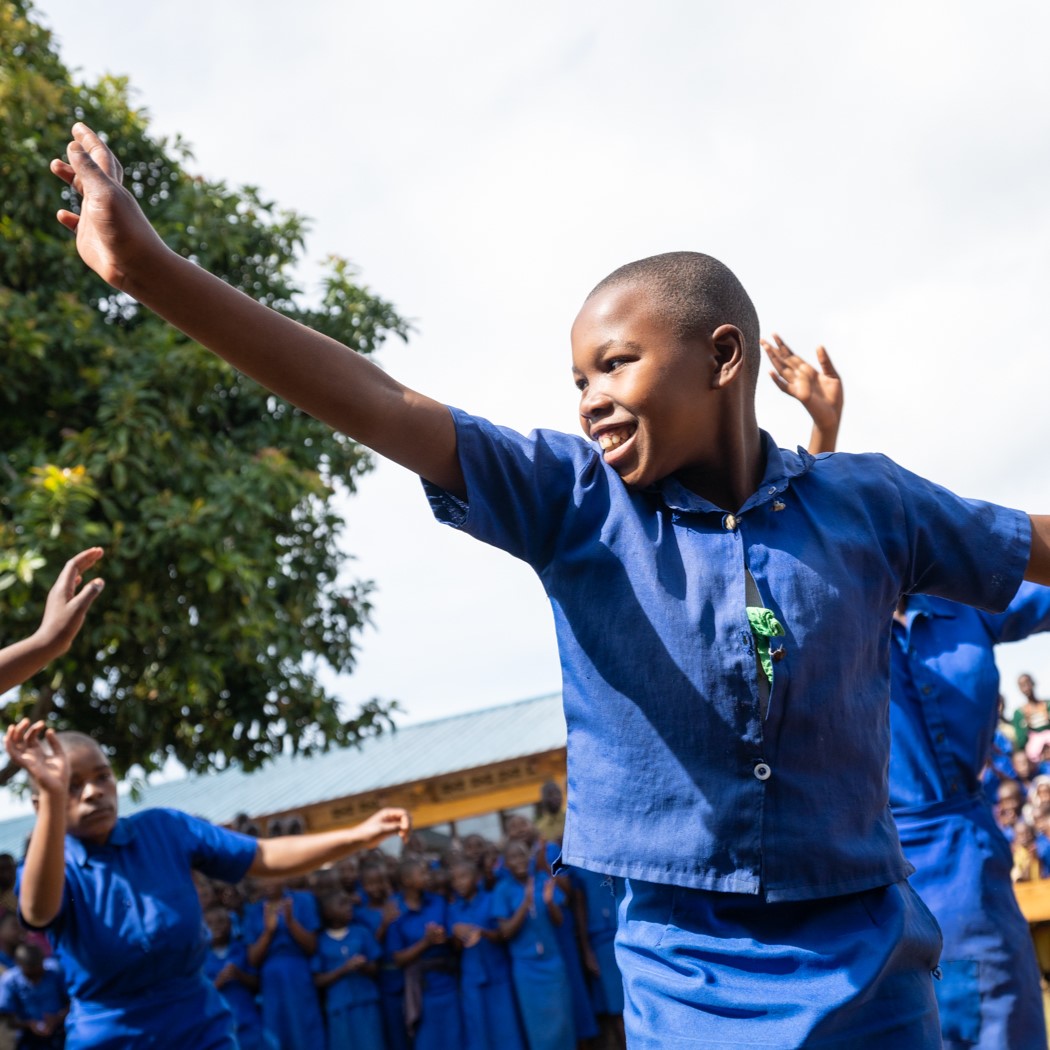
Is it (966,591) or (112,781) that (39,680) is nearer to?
(112,781)

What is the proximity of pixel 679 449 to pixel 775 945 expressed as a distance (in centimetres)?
74

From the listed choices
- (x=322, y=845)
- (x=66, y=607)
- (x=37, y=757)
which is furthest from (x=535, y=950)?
(x=66, y=607)

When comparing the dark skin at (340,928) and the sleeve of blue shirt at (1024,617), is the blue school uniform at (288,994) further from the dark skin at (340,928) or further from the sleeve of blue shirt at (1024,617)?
the sleeve of blue shirt at (1024,617)

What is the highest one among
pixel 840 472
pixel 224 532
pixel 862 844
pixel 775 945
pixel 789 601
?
pixel 224 532

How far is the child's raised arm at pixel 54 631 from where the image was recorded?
3270mm

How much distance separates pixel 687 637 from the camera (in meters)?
1.89

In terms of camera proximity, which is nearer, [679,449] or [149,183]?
[679,449]

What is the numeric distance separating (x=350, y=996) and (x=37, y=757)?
5933mm

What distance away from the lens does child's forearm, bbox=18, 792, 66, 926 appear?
3.87 m

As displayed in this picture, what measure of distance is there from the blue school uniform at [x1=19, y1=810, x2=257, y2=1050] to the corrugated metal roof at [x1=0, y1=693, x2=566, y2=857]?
569 inches

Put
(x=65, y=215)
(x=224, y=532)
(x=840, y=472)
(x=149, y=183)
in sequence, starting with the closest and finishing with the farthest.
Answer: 1. (x=65, y=215)
2. (x=840, y=472)
3. (x=224, y=532)
4. (x=149, y=183)

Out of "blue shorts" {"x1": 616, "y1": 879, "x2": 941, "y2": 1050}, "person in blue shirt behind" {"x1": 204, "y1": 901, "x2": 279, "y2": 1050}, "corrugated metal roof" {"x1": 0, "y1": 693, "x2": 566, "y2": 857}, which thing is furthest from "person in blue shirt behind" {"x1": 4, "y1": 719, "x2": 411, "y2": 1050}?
"corrugated metal roof" {"x1": 0, "y1": 693, "x2": 566, "y2": 857}

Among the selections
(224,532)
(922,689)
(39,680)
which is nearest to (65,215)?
(922,689)

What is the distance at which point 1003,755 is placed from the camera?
10.7 metres
